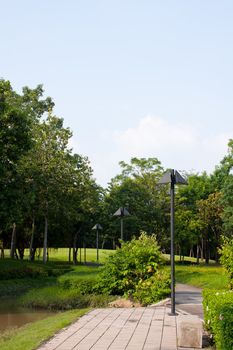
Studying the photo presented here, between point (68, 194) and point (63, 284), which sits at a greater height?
point (68, 194)

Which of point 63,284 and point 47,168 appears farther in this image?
point 47,168

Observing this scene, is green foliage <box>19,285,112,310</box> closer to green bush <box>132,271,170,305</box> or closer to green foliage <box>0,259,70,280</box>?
green bush <box>132,271,170,305</box>

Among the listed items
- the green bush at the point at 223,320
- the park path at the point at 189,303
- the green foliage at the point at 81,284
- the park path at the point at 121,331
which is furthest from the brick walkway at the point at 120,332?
the green foliage at the point at 81,284

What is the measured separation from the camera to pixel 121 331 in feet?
36.1

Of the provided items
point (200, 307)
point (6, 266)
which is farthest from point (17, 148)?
point (200, 307)

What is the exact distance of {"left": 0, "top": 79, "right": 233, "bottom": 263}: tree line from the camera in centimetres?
2988

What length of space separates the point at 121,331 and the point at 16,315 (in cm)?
805

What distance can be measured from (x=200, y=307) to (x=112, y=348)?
7.21 m

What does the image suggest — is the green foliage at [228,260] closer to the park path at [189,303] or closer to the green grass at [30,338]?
the park path at [189,303]

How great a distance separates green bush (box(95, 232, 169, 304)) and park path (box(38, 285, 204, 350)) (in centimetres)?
189

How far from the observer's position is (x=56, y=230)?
5331cm

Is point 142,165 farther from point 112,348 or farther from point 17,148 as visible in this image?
point 112,348

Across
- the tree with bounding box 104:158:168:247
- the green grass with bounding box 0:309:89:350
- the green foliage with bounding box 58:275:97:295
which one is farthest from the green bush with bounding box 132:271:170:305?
the tree with bounding box 104:158:168:247

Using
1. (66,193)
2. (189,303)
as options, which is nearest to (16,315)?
(189,303)
